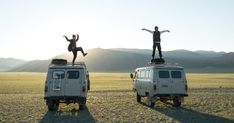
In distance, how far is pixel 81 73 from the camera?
27719mm

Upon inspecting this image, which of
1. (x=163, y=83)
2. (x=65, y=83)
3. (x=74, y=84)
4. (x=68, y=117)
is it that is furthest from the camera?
(x=163, y=83)

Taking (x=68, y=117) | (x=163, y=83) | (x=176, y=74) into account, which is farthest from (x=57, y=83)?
(x=176, y=74)

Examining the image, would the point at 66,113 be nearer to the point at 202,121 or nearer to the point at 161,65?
the point at 161,65

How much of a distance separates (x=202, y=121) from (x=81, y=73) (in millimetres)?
8945

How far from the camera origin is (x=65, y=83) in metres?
27.6

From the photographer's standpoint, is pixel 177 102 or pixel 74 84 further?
pixel 177 102

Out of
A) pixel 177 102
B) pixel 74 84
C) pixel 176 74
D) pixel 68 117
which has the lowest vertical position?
pixel 68 117

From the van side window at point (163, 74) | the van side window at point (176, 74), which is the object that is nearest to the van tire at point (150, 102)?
the van side window at point (163, 74)

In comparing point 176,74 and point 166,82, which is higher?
point 176,74

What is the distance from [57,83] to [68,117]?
344cm

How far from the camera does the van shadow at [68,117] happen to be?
22.8 m

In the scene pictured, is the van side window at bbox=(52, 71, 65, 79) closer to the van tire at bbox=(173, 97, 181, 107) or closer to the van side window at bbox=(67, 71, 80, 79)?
the van side window at bbox=(67, 71, 80, 79)

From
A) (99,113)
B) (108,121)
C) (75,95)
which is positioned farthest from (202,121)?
(75,95)

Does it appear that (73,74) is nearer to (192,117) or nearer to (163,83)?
(163,83)
